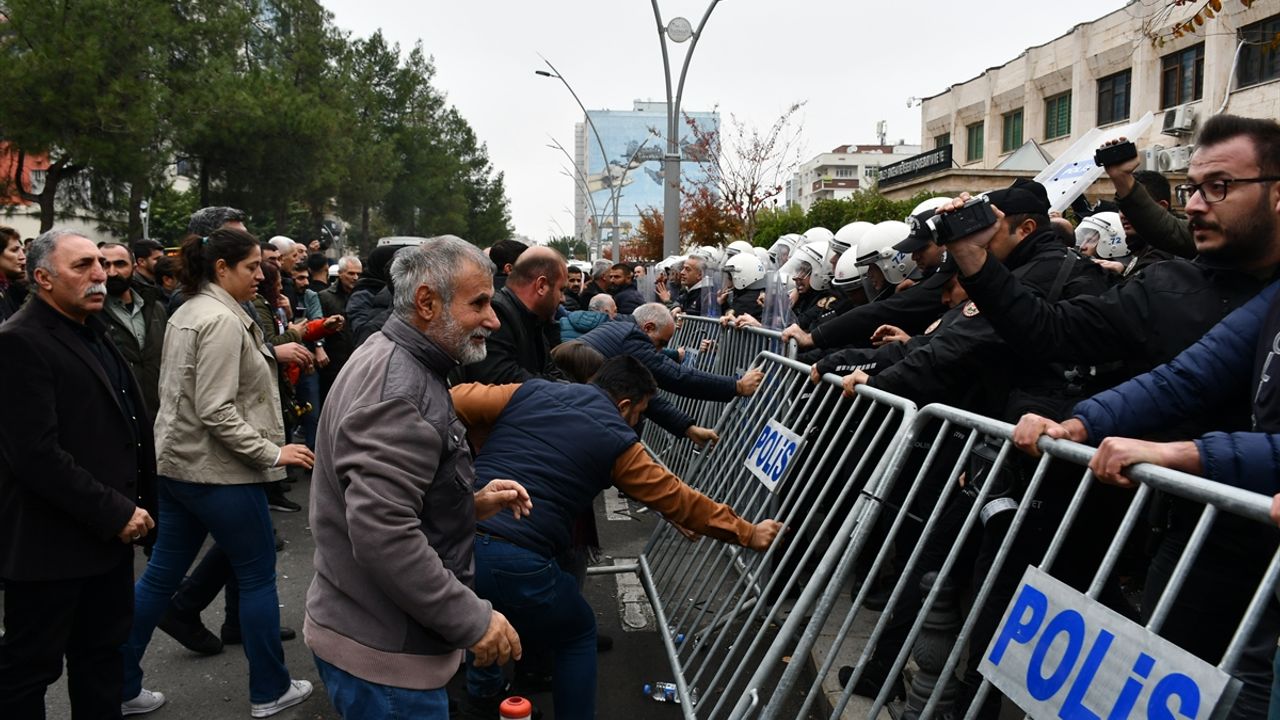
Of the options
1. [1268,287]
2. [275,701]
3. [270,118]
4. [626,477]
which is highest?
[270,118]

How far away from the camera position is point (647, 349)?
5520 millimetres

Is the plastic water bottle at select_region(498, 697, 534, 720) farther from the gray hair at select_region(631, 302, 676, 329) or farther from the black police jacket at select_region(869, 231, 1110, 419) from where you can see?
the gray hair at select_region(631, 302, 676, 329)

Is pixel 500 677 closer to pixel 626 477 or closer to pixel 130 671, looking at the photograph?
pixel 626 477

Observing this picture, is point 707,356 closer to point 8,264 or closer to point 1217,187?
point 8,264

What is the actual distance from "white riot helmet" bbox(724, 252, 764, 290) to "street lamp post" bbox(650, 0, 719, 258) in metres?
5.09

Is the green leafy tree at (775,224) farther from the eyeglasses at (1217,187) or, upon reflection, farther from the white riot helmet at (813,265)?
the eyeglasses at (1217,187)

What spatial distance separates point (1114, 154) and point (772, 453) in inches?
69.4

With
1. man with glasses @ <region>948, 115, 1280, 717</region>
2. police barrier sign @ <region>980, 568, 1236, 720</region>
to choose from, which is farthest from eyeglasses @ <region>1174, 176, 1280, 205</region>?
police barrier sign @ <region>980, 568, 1236, 720</region>

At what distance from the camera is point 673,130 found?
48.7ft

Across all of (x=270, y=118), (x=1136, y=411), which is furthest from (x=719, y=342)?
(x=270, y=118)

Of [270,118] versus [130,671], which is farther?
[270,118]

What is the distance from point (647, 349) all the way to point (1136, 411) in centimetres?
333

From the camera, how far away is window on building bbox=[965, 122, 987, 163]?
41.0 meters

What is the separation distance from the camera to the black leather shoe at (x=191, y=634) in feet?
14.7
